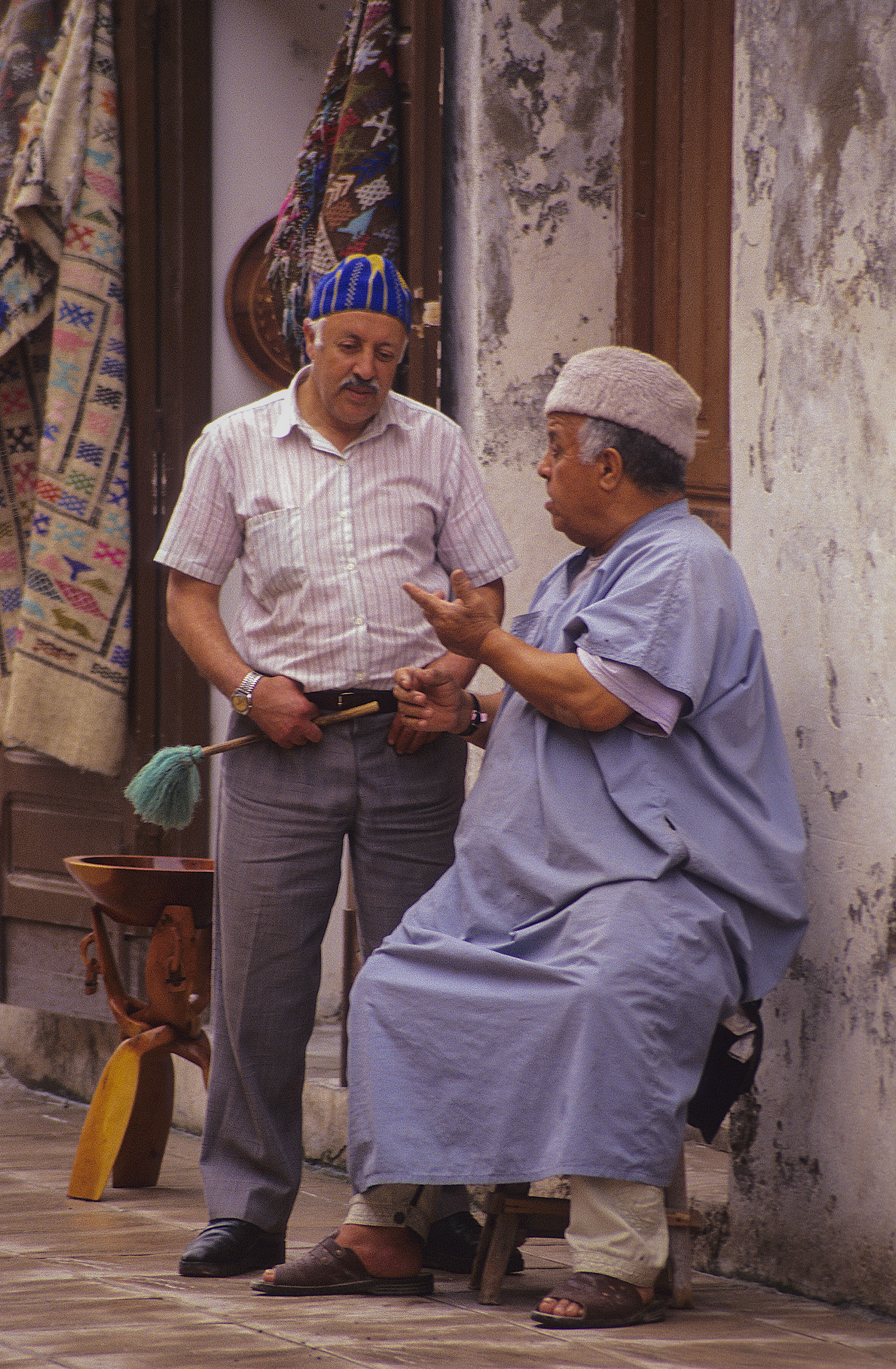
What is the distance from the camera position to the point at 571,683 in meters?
3.18

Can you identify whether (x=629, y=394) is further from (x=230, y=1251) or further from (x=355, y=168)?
(x=230, y=1251)

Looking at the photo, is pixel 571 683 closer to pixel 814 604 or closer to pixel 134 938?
pixel 814 604

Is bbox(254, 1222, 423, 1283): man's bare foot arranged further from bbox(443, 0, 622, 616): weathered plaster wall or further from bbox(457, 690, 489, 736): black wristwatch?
bbox(443, 0, 622, 616): weathered plaster wall

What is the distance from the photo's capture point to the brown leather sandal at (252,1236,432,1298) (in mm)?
3285

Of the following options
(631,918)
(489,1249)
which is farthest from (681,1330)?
(631,918)

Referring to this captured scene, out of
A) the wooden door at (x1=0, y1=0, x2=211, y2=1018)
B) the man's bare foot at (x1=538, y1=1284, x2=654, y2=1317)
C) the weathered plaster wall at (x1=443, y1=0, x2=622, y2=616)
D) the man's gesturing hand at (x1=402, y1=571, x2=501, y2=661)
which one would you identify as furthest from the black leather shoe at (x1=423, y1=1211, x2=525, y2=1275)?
the wooden door at (x1=0, y1=0, x2=211, y2=1018)

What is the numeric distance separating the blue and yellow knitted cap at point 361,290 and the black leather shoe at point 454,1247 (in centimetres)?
172

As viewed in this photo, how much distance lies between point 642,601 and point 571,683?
0.18 metres

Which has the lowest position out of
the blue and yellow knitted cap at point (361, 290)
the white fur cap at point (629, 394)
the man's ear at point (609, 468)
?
the man's ear at point (609, 468)

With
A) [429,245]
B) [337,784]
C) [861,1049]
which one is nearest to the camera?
[861,1049]

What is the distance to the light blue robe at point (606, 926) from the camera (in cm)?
307

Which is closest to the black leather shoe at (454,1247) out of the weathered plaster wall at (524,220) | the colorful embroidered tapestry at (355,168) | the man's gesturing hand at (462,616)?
the man's gesturing hand at (462,616)

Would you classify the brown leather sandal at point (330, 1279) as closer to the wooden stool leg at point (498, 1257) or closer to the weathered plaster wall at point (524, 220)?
the wooden stool leg at point (498, 1257)

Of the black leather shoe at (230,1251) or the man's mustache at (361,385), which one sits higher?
the man's mustache at (361,385)
